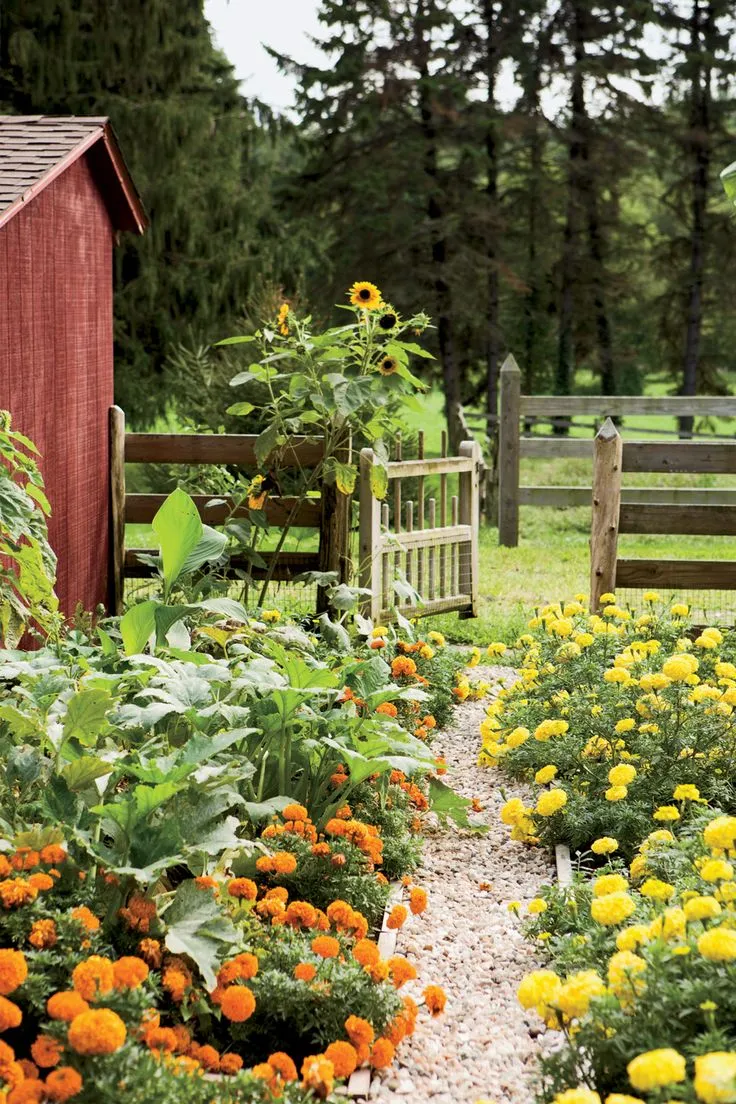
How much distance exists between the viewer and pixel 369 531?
7133 millimetres

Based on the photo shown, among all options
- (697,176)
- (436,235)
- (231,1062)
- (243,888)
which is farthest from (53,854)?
(697,176)

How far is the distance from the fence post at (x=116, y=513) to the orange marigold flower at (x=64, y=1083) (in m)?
5.54

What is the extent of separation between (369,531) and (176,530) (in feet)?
9.42

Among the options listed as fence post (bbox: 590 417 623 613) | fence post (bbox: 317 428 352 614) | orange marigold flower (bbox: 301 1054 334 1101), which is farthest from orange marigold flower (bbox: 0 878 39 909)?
fence post (bbox: 590 417 623 613)

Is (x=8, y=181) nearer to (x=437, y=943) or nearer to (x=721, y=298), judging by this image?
(x=437, y=943)

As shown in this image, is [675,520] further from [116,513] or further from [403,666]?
[116,513]

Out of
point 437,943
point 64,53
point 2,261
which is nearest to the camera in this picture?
point 437,943

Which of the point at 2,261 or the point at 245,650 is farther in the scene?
the point at 2,261

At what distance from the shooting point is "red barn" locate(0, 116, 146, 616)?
6172 millimetres

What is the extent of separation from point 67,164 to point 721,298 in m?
17.2

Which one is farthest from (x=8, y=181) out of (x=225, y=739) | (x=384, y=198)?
(x=384, y=198)

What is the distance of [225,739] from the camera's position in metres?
3.08

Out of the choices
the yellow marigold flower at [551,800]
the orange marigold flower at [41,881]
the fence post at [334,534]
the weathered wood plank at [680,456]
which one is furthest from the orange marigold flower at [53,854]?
the weathered wood plank at [680,456]

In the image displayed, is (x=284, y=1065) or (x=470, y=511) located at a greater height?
(x=470, y=511)
